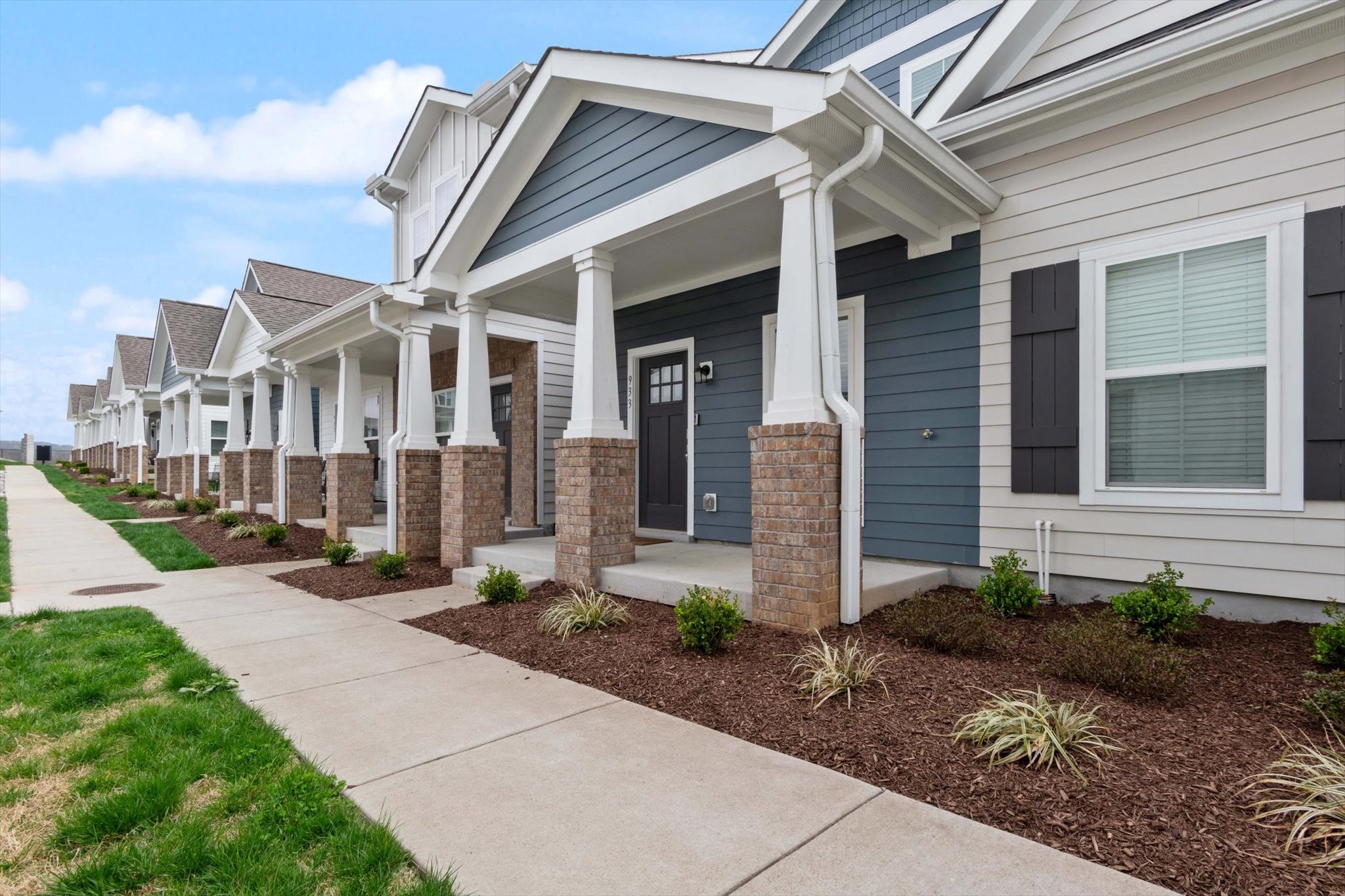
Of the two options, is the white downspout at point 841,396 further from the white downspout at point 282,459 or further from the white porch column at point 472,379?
the white downspout at point 282,459

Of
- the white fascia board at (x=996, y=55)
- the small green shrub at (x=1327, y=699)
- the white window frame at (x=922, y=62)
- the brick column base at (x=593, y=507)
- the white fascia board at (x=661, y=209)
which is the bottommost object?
the small green shrub at (x=1327, y=699)

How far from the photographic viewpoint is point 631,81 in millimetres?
5312

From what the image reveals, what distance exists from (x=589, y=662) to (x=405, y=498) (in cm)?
503

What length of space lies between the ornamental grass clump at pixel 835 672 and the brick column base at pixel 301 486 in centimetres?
1095

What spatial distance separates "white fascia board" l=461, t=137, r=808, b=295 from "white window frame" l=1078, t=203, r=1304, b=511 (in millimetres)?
2390

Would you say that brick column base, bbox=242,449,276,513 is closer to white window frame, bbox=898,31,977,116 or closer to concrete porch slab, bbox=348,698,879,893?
white window frame, bbox=898,31,977,116

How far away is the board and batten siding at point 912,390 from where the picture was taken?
5.53 metres

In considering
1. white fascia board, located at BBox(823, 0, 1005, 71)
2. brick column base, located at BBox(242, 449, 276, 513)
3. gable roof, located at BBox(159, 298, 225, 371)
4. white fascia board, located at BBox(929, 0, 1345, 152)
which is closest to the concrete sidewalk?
white fascia board, located at BBox(929, 0, 1345, 152)

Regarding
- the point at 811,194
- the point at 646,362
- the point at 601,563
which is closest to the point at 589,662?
the point at 601,563

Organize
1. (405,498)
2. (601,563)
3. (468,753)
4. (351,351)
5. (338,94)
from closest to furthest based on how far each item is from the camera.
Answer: (468,753) → (601,563) → (405,498) → (351,351) → (338,94)

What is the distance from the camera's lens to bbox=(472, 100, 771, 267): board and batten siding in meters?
5.12

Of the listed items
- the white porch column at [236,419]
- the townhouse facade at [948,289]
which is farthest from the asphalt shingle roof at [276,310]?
the townhouse facade at [948,289]

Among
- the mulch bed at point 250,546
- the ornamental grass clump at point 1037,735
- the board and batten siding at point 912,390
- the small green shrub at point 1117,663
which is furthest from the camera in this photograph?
the mulch bed at point 250,546

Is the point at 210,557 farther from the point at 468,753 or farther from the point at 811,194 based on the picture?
the point at 811,194
